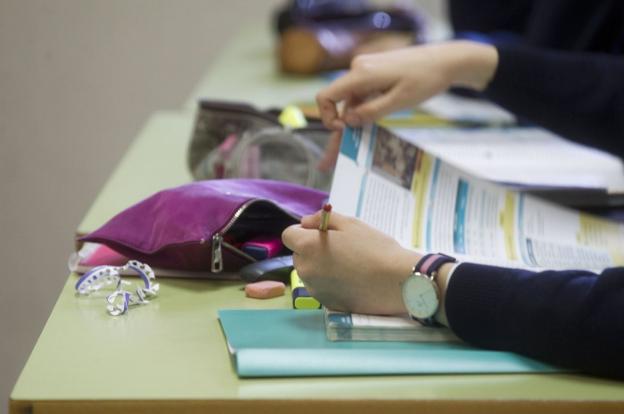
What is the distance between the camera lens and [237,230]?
95cm

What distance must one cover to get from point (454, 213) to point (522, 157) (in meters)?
0.44

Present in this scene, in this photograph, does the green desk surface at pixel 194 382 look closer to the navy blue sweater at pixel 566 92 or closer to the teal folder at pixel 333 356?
the teal folder at pixel 333 356

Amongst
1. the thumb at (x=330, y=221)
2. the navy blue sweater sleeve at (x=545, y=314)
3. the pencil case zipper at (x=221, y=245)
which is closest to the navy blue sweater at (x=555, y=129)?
the navy blue sweater sleeve at (x=545, y=314)

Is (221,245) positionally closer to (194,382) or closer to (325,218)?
(325,218)

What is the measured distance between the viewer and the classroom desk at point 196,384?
67 cm

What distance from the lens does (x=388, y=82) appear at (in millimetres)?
1153

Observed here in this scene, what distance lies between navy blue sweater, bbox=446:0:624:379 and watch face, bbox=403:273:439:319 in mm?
13

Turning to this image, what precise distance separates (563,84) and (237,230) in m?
0.54

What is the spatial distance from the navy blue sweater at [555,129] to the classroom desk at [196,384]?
0.03 metres

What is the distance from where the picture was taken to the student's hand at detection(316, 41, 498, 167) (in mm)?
1128

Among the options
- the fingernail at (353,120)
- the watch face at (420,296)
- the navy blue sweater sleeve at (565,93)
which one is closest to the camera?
the watch face at (420,296)

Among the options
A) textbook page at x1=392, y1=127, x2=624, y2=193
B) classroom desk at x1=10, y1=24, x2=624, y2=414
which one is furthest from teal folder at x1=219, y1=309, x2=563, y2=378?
textbook page at x1=392, y1=127, x2=624, y2=193

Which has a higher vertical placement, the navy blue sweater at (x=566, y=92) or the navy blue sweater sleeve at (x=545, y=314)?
the navy blue sweater at (x=566, y=92)

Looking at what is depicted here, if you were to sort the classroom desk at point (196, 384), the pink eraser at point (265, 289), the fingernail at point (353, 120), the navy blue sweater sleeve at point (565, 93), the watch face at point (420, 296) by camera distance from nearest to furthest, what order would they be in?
the classroom desk at point (196, 384) → the watch face at point (420, 296) → the pink eraser at point (265, 289) → the fingernail at point (353, 120) → the navy blue sweater sleeve at point (565, 93)
